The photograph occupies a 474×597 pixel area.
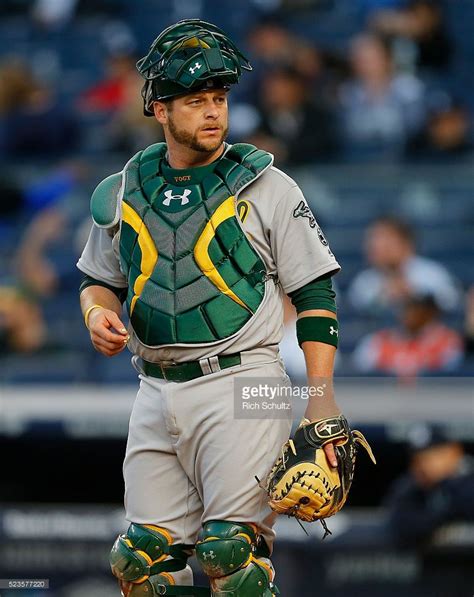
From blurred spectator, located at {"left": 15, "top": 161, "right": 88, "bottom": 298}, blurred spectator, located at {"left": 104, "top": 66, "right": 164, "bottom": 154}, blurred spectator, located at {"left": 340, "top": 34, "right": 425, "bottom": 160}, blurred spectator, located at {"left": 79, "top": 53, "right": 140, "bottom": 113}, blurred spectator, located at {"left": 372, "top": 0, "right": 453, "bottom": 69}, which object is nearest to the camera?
blurred spectator, located at {"left": 15, "top": 161, "right": 88, "bottom": 298}

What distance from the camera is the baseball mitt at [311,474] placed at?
336 cm

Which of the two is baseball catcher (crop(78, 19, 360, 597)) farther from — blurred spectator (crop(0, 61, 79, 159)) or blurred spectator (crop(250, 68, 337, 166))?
blurred spectator (crop(0, 61, 79, 159))

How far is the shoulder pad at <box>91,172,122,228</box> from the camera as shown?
3.66 metres

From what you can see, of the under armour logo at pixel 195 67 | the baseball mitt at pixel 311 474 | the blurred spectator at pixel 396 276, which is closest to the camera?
the baseball mitt at pixel 311 474

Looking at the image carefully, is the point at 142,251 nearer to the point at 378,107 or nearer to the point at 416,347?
the point at 416,347

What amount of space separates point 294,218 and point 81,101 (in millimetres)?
7233

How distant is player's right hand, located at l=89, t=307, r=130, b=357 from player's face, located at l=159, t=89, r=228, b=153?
0.51m

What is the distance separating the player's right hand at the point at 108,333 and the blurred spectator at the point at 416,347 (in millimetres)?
3906

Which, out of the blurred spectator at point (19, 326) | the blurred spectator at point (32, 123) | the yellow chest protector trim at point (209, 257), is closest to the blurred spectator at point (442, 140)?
the blurred spectator at point (32, 123)

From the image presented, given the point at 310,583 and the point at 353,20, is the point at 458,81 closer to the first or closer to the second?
the point at 353,20

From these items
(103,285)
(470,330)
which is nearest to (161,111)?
(103,285)

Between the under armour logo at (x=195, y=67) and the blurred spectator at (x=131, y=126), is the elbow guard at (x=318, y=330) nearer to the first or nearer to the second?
the under armour logo at (x=195, y=67)

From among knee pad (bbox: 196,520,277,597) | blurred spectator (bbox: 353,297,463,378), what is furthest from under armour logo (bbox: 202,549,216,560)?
blurred spectator (bbox: 353,297,463,378)

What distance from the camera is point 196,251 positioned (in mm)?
3523
